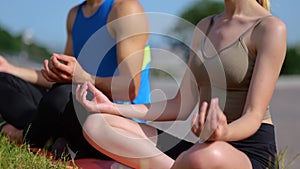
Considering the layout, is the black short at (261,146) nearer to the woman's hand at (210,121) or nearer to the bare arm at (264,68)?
the bare arm at (264,68)

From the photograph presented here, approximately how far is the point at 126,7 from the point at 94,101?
2.48ft

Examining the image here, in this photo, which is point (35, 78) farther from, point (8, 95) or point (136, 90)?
point (136, 90)

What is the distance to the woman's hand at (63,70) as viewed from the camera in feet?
10.2

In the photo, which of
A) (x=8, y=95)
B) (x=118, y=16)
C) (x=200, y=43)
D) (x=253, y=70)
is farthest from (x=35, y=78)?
(x=253, y=70)

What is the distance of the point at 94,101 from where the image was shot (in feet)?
9.22

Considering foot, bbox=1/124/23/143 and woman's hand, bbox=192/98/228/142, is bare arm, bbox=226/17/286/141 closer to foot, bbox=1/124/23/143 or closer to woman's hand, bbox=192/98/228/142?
woman's hand, bbox=192/98/228/142

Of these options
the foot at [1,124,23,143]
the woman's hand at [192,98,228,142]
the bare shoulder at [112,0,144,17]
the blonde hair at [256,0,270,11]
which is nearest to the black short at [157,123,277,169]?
the woman's hand at [192,98,228,142]

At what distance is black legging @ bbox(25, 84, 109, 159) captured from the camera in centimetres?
318

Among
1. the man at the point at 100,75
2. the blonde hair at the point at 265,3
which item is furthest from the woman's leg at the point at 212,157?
the man at the point at 100,75

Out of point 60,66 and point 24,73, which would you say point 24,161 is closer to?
point 60,66

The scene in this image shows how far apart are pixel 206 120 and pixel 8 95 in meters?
1.96

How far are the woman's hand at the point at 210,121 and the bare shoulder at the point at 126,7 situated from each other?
133 centimetres

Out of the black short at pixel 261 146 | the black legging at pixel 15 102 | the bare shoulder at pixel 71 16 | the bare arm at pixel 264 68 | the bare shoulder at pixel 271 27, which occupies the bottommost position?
the black legging at pixel 15 102

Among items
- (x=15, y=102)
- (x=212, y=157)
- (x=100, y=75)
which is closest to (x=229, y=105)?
(x=212, y=157)
